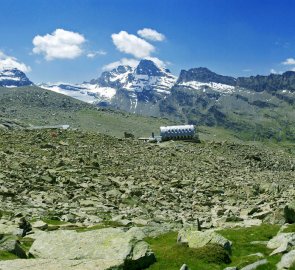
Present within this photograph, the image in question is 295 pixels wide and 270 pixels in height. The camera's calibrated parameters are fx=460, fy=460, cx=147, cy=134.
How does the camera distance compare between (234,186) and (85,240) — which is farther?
(234,186)

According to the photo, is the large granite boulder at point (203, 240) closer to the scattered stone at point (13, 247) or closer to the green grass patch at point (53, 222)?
the scattered stone at point (13, 247)

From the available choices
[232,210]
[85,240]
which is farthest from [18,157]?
[85,240]

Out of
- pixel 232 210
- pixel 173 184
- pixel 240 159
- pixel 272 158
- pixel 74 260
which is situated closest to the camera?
pixel 74 260

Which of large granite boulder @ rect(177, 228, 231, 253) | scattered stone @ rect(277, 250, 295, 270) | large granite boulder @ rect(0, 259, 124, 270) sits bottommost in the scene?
large granite boulder @ rect(0, 259, 124, 270)

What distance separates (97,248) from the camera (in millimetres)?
24641

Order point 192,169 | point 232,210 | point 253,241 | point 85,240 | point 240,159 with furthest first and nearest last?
point 240,159, point 192,169, point 232,210, point 253,241, point 85,240

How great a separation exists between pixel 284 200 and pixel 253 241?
898 inches

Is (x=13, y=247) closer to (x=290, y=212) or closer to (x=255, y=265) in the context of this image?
(x=255, y=265)

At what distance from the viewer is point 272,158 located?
364 feet

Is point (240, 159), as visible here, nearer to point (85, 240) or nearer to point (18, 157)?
point (18, 157)

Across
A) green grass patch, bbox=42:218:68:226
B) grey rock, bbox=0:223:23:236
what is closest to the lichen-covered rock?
green grass patch, bbox=42:218:68:226

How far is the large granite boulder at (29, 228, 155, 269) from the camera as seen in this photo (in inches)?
936

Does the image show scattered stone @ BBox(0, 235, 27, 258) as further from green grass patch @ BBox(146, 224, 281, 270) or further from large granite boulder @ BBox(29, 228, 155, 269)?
green grass patch @ BBox(146, 224, 281, 270)

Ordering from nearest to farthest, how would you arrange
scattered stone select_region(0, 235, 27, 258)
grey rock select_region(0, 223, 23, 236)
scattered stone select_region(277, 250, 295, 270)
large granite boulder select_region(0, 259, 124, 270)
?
scattered stone select_region(277, 250, 295, 270) → large granite boulder select_region(0, 259, 124, 270) → scattered stone select_region(0, 235, 27, 258) → grey rock select_region(0, 223, 23, 236)
